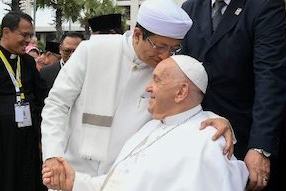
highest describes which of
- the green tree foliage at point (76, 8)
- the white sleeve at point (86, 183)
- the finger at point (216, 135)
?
the finger at point (216, 135)

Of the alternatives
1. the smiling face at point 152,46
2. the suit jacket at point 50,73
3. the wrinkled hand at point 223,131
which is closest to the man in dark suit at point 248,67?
the wrinkled hand at point 223,131

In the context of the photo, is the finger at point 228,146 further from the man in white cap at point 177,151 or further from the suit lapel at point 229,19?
the suit lapel at point 229,19

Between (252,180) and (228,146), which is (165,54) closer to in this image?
(228,146)

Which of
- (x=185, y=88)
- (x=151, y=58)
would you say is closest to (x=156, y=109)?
(x=185, y=88)

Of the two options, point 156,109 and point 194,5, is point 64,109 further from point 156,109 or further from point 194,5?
point 194,5

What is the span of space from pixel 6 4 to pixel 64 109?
82.2ft

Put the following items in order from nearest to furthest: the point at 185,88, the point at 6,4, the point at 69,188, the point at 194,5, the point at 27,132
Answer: the point at 185,88 < the point at 69,188 < the point at 194,5 < the point at 27,132 < the point at 6,4

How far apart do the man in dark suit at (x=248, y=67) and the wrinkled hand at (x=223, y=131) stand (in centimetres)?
24

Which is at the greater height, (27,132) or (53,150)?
(53,150)

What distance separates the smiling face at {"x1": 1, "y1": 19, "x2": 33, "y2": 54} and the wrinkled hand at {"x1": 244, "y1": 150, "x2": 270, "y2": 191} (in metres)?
3.44

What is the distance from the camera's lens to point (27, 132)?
5508 mm

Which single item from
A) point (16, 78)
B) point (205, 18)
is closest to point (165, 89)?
point (205, 18)

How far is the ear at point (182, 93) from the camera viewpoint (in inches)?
101

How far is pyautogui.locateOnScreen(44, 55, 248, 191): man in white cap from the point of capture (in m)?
2.39
